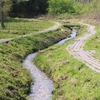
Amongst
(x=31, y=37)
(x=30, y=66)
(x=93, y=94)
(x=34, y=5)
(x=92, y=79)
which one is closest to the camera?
(x=93, y=94)

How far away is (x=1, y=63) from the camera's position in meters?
39.7

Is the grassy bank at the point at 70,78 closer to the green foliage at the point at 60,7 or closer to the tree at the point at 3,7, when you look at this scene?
the tree at the point at 3,7

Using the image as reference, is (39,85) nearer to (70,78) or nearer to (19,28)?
(70,78)

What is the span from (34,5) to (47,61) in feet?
401

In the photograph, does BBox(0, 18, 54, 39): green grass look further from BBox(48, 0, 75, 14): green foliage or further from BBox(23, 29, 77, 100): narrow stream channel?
BBox(48, 0, 75, 14): green foliage

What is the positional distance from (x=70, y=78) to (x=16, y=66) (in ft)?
36.3

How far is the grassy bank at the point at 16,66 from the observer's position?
102ft

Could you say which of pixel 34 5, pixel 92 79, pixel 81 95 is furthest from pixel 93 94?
pixel 34 5

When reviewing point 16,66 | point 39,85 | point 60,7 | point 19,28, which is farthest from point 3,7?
point 60,7

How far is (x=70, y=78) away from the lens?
1395 inches

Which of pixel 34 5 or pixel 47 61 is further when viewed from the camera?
pixel 34 5

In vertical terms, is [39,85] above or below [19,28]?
above

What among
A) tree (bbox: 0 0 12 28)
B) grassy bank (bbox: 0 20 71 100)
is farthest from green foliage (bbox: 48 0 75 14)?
grassy bank (bbox: 0 20 71 100)

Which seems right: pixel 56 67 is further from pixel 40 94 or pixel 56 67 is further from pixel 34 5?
pixel 34 5
